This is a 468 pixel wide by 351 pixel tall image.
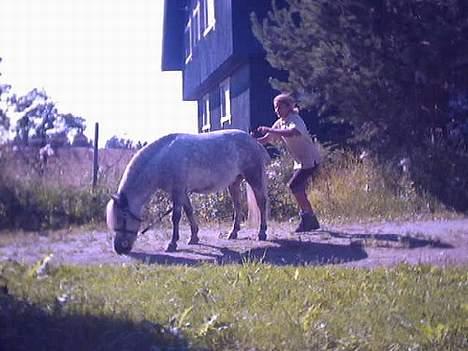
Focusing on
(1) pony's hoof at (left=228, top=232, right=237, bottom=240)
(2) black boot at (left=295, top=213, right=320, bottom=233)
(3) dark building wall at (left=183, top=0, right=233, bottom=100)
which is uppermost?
(3) dark building wall at (left=183, top=0, right=233, bottom=100)

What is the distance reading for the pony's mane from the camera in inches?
442

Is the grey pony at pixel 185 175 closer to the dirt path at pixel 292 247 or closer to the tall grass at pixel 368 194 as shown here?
the dirt path at pixel 292 247

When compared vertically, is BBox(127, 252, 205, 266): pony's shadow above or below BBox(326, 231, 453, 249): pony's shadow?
below

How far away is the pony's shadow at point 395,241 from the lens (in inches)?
412

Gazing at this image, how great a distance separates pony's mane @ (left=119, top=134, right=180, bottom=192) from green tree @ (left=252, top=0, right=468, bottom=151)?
5101 mm

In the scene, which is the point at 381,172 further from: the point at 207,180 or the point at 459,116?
the point at 207,180

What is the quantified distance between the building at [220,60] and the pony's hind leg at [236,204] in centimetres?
1017

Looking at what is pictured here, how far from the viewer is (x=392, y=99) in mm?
15727

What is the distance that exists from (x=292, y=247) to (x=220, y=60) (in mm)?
14441

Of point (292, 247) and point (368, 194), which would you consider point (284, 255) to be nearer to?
point (292, 247)

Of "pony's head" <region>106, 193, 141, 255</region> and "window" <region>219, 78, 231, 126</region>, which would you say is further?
"window" <region>219, 78, 231, 126</region>

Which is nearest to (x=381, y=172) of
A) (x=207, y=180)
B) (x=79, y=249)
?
(x=207, y=180)

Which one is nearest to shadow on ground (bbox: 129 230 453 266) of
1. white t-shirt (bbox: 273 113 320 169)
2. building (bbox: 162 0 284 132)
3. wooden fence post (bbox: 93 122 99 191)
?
white t-shirt (bbox: 273 113 320 169)

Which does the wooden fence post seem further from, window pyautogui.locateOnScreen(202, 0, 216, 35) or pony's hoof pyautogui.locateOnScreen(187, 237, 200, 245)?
window pyautogui.locateOnScreen(202, 0, 216, 35)
